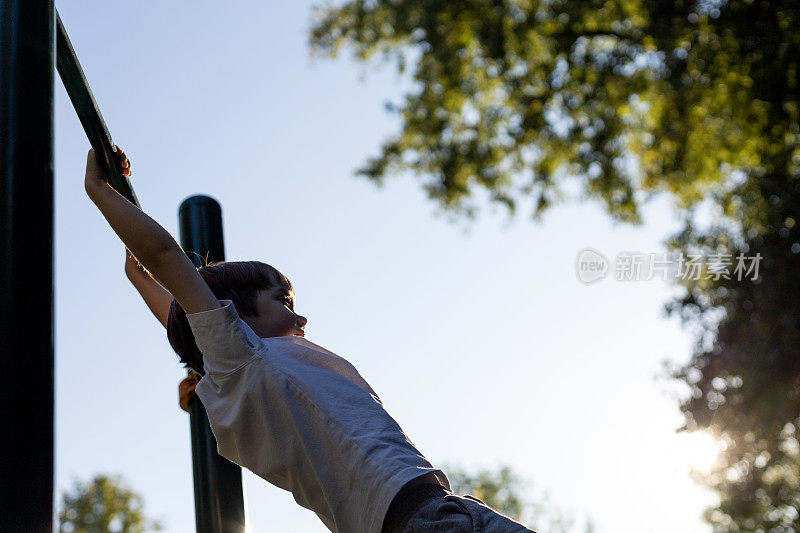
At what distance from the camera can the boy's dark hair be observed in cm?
187

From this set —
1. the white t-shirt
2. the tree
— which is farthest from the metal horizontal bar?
the tree

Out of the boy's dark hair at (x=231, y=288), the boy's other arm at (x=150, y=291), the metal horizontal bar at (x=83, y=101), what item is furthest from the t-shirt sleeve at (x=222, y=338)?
the boy's other arm at (x=150, y=291)

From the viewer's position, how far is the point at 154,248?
1572 millimetres

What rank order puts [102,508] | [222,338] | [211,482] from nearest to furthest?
[222,338] → [211,482] → [102,508]

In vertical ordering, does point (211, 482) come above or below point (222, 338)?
below

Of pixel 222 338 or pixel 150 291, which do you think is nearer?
pixel 222 338

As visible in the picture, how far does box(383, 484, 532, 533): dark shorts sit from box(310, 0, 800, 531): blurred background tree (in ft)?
32.1

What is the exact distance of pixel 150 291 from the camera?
87.9 inches

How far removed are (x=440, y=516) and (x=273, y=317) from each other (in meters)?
0.64

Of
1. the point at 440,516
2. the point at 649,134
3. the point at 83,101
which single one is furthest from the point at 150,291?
the point at 649,134

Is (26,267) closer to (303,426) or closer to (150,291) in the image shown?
(303,426)

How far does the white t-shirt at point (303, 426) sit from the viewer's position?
5.10 ft

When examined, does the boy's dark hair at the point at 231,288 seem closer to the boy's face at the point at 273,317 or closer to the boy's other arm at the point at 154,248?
the boy's face at the point at 273,317

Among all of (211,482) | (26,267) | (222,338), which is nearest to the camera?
(26,267)
